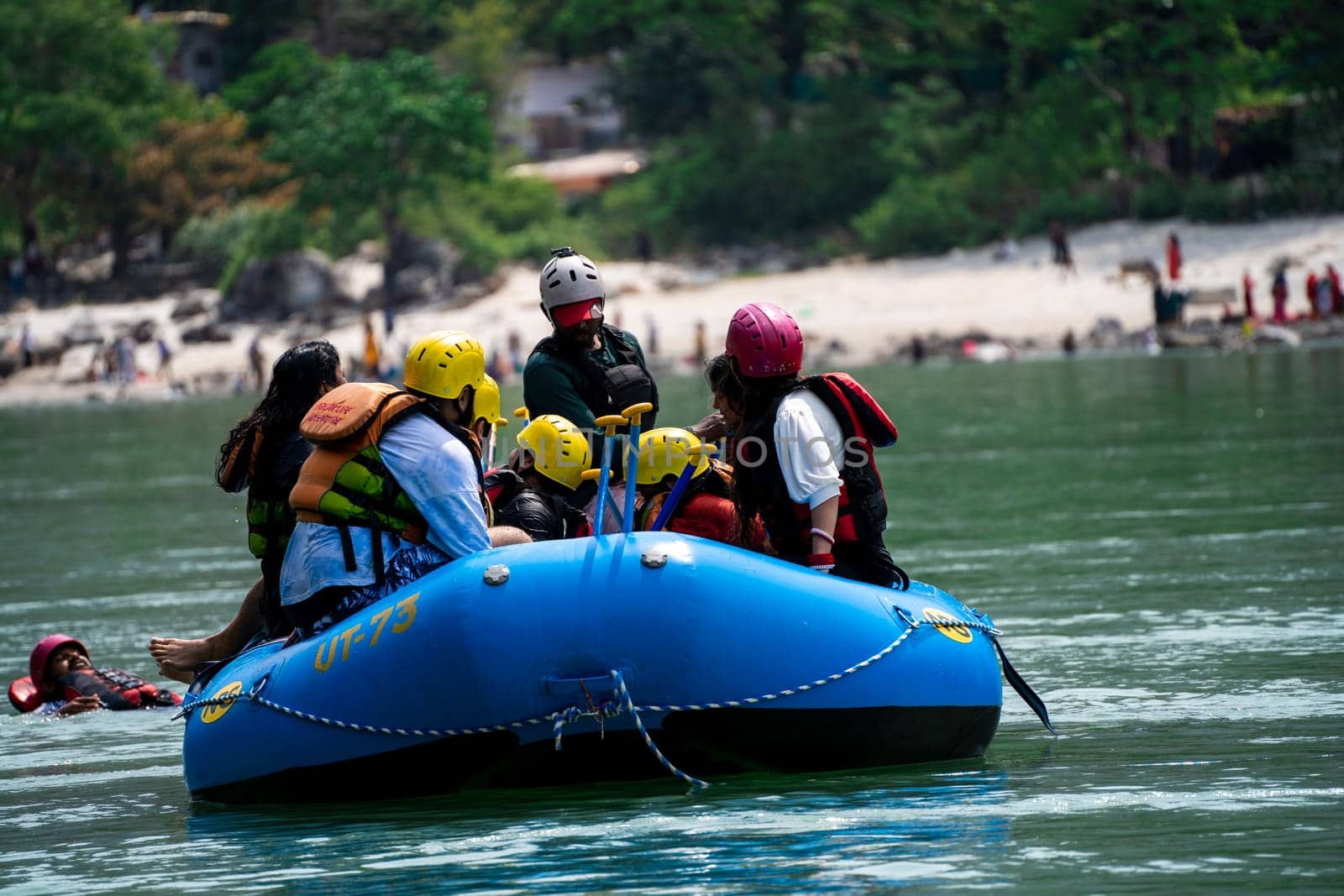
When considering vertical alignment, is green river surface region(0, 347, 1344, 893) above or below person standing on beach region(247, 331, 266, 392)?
below

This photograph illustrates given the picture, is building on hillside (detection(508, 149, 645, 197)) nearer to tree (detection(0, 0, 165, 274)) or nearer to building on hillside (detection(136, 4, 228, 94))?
tree (detection(0, 0, 165, 274))

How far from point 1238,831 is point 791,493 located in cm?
172

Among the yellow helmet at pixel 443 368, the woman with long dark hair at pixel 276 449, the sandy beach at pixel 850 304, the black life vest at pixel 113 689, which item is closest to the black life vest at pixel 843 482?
the yellow helmet at pixel 443 368

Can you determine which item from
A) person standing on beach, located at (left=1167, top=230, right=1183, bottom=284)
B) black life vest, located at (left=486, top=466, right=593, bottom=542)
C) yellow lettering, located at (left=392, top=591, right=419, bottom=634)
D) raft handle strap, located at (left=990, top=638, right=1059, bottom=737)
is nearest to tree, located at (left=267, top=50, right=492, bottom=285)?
person standing on beach, located at (left=1167, top=230, right=1183, bottom=284)

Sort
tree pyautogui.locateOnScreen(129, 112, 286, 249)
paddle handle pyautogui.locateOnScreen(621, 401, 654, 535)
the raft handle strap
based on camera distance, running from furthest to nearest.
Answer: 1. tree pyautogui.locateOnScreen(129, 112, 286, 249)
2. the raft handle strap
3. paddle handle pyautogui.locateOnScreen(621, 401, 654, 535)

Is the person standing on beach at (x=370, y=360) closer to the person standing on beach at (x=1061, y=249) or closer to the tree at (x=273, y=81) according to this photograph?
the person standing on beach at (x=1061, y=249)

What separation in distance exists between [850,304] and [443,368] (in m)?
41.0

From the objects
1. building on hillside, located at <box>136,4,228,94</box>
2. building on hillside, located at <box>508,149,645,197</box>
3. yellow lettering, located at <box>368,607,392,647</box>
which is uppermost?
building on hillside, located at <box>136,4,228,94</box>

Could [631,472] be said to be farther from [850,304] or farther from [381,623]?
[850,304]

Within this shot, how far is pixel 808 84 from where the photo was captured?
200ft

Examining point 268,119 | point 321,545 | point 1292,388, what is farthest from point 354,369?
point 321,545

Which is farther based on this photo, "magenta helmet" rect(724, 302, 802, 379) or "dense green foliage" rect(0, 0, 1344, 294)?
"dense green foliage" rect(0, 0, 1344, 294)

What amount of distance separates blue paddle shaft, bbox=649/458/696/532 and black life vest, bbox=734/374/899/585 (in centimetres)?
17

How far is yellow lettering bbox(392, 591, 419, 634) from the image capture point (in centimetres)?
634
